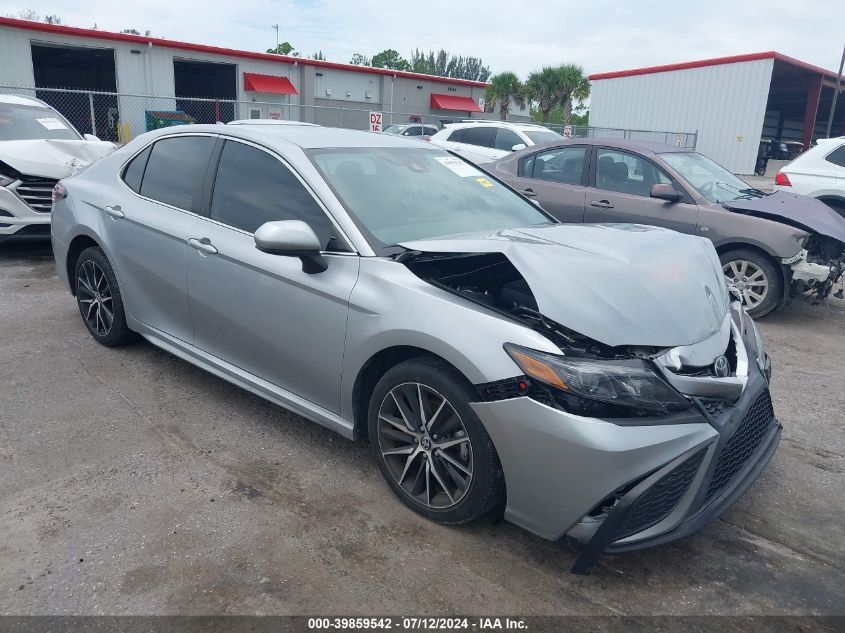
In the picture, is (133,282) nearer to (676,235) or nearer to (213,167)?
(213,167)

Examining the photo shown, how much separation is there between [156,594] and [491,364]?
59.6 inches

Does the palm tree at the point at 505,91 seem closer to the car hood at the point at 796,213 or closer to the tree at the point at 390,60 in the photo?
the car hood at the point at 796,213

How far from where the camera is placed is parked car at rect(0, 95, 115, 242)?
7426mm

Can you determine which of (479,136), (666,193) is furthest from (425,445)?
(479,136)

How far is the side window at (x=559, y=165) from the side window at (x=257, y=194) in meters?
4.58

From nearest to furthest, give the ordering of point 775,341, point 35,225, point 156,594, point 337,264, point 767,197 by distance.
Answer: point 156,594 < point 337,264 < point 775,341 < point 767,197 < point 35,225

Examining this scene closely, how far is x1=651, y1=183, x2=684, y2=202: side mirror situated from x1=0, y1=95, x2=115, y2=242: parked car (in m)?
6.52

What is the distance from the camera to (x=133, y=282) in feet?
14.3

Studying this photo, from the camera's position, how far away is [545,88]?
131 ft

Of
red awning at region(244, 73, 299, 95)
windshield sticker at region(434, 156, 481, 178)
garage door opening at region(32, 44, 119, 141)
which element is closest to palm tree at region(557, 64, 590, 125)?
red awning at region(244, 73, 299, 95)

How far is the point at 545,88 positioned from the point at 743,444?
40.3 meters

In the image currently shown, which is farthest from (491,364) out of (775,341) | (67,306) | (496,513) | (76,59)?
(76,59)

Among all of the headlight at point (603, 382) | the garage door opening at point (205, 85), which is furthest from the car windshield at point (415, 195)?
the garage door opening at point (205, 85)

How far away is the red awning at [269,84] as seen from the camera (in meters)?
33.3
